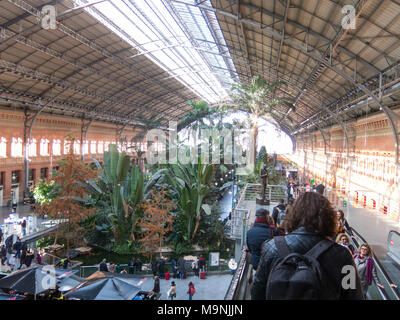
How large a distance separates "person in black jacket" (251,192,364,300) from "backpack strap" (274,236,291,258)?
28 mm

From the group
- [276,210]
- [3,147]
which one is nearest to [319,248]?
[276,210]

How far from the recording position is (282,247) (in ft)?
6.15

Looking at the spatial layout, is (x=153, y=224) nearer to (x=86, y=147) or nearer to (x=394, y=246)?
(x=394, y=246)

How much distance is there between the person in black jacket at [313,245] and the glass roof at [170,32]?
51.6 ft

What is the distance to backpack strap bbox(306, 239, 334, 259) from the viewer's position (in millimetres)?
1824

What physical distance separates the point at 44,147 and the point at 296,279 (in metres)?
35.5

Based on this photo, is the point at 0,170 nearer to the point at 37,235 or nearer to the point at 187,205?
the point at 37,235

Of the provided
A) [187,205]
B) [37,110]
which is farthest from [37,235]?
[37,110]

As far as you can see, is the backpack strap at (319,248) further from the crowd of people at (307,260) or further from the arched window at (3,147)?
the arched window at (3,147)

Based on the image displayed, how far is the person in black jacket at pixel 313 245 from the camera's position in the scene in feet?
6.03

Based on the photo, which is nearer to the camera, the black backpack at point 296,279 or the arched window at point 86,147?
the black backpack at point 296,279

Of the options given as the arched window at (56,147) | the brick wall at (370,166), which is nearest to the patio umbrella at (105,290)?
the brick wall at (370,166)

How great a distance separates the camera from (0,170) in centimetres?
2642

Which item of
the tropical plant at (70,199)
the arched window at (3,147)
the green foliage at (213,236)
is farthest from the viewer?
the arched window at (3,147)
